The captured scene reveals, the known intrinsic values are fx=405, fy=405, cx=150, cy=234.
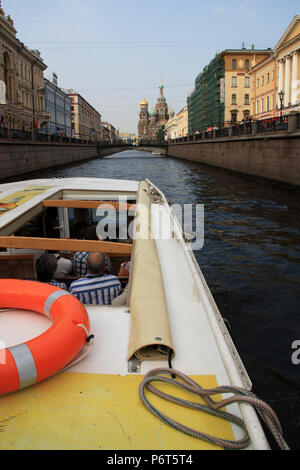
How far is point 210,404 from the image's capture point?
145 cm

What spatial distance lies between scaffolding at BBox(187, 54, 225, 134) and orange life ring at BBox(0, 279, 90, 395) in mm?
56825

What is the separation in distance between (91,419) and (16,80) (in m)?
41.5

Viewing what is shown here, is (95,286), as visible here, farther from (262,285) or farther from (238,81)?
(238,81)

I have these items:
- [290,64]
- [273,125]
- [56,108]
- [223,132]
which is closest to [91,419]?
[273,125]

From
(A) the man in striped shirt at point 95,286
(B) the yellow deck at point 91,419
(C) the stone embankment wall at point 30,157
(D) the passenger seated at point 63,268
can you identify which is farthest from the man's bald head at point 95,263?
(C) the stone embankment wall at point 30,157

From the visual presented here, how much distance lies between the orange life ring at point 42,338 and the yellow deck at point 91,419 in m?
0.07

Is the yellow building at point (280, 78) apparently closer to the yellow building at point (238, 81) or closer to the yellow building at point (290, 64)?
the yellow building at point (290, 64)

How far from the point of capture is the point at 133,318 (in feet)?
6.25

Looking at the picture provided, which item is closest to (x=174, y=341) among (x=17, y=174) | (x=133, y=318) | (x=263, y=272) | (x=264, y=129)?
(x=133, y=318)

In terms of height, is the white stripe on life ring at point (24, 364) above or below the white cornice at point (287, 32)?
below

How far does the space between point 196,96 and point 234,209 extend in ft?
208

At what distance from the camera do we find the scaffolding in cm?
5575

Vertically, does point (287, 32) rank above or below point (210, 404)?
above

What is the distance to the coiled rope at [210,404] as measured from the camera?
51.3 inches
